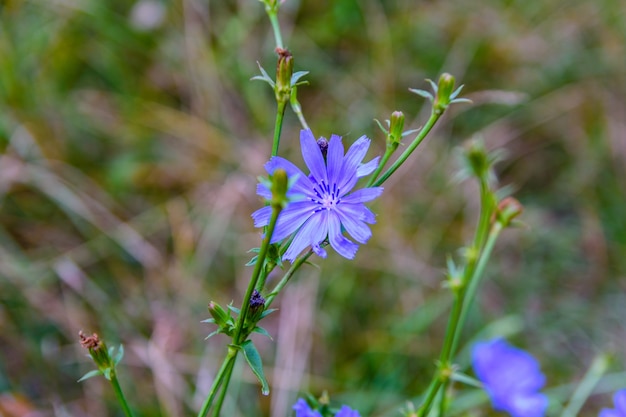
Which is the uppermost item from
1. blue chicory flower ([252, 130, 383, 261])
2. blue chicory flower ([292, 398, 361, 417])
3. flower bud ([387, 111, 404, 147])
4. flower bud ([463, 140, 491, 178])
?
flower bud ([463, 140, 491, 178])

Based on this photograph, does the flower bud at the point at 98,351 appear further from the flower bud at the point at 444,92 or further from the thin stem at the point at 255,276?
the flower bud at the point at 444,92

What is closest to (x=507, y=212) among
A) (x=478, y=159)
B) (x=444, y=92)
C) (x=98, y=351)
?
(x=478, y=159)

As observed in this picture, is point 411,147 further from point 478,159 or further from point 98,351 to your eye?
point 98,351

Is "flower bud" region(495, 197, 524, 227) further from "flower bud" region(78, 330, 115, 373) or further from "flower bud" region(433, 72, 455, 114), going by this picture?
"flower bud" region(78, 330, 115, 373)

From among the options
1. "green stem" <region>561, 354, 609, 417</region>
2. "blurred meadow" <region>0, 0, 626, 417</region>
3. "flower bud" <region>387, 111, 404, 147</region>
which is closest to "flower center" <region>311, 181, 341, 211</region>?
"flower bud" <region>387, 111, 404, 147</region>

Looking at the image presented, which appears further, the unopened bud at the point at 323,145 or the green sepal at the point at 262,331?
the unopened bud at the point at 323,145

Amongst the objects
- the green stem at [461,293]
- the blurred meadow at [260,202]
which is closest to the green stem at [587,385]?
the blurred meadow at [260,202]
